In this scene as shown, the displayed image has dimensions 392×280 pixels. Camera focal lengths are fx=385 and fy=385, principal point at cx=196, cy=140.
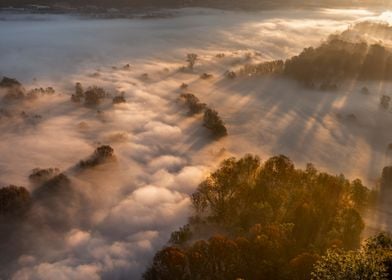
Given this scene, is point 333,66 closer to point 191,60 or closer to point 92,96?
point 191,60

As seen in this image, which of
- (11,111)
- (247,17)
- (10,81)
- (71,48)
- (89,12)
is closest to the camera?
(11,111)

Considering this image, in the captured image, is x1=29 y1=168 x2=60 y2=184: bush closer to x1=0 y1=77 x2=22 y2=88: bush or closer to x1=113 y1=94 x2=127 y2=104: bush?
x1=113 y1=94 x2=127 y2=104: bush

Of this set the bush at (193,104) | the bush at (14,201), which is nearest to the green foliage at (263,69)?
the bush at (193,104)

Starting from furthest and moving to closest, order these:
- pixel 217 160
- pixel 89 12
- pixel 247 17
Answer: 1. pixel 247 17
2. pixel 89 12
3. pixel 217 160

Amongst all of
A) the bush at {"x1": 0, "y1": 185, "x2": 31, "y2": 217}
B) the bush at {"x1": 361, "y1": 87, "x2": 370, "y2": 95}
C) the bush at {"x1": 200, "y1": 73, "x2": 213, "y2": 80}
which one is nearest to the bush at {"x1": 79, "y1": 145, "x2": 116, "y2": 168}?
the bush at {"x1": 0, "y1": 185, "x2": 31, "y2": 217}

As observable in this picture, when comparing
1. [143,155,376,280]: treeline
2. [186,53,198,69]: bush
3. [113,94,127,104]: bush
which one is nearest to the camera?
[143,155,376,280]: treeline

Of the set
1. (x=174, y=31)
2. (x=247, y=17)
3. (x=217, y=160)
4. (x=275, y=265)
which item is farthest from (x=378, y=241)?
(x=247, y=17)

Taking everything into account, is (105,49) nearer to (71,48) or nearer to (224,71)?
(71,48)
